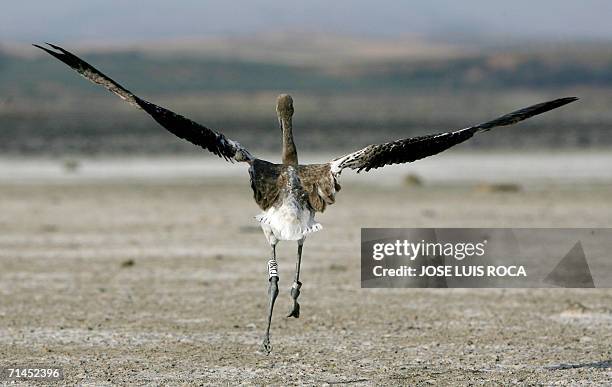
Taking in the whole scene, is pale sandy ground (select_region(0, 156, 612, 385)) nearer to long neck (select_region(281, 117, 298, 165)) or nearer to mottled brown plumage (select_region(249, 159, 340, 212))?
mottled brown plumage (select_region(249, 159, 340, 212))

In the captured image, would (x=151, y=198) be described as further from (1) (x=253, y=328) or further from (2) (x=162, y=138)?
(2) (x=162, y=138)

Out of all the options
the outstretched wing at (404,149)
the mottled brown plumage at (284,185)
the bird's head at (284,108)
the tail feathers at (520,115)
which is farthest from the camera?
the bird's head at (284,108)

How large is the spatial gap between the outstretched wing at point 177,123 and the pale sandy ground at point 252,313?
2.19 m

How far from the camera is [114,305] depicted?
50.1ft

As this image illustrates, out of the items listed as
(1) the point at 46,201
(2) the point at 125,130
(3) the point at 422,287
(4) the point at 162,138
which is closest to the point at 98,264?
(3) the point at 422,287

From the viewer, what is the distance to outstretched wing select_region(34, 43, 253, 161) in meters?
10.6

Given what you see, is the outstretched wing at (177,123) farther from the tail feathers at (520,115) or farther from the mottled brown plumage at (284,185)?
the tail feathers at (520,115)

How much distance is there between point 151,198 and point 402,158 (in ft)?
66.2

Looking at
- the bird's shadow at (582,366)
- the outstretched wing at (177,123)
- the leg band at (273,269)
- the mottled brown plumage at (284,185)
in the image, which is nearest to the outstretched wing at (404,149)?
the mottled brown plumage at (284,185)

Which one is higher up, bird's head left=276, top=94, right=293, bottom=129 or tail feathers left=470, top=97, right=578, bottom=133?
bird's head left=276, top=94, right=293, bottom=129

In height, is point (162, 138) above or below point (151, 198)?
above

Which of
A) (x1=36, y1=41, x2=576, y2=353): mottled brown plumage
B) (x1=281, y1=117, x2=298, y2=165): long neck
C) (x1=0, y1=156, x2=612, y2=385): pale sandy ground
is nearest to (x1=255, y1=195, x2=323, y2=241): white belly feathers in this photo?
(x1=36, y1=41, x2=576, y2=353): mottled brown plumage

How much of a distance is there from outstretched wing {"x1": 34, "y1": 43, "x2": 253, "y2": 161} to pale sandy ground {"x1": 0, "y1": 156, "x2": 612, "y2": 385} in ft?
7.20

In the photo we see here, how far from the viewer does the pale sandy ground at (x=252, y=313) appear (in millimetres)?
11594
